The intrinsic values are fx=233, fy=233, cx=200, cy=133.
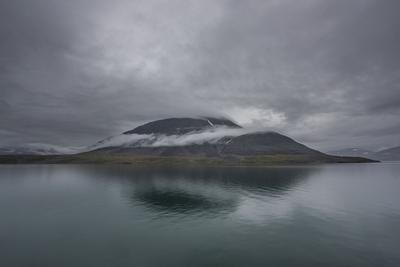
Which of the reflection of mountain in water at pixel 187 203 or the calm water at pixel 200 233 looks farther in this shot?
the reflection of mountain in water at pixel 187 203

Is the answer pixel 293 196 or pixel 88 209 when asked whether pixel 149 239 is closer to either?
pixel 88 209

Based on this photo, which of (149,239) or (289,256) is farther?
(149,239)

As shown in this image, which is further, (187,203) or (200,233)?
(187,203)

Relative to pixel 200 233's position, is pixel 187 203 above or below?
above

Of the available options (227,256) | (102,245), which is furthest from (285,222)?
(102,245)

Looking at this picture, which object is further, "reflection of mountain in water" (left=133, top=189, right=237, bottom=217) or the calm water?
"reflection of mountain in water" (left=133, top=189, right=237, bottom=217)

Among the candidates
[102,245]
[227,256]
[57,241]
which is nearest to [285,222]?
[227,256]

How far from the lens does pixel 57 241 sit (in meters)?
37.1

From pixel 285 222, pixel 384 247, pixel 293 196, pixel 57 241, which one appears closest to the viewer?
pixel 384 247

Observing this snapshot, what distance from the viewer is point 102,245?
35625 millimetres

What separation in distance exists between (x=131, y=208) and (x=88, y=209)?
37.3ft

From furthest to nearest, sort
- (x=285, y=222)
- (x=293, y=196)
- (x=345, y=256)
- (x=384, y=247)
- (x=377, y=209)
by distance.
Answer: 1. (x=293, y=196)
2. (x=377, y=209)
3. (x=285, y=222)
4. (x=384, y=247)
5. (x=345, y=256)

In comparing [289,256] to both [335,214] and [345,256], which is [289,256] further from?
[335,214]

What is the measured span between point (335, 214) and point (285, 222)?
15983 mm
